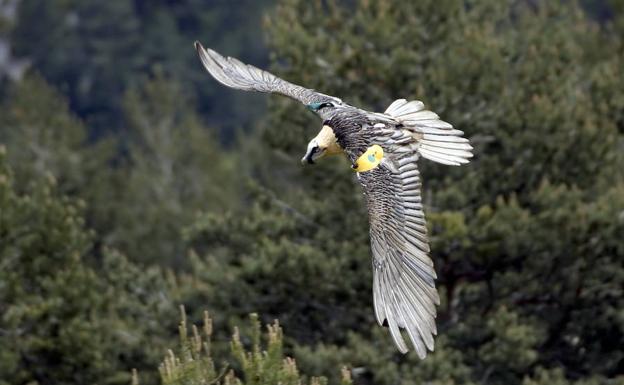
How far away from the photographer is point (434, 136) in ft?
33.2

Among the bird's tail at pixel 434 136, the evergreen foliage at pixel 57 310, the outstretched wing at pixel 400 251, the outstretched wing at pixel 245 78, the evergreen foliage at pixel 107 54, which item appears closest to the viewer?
the outstretched wing at pixel 400 251

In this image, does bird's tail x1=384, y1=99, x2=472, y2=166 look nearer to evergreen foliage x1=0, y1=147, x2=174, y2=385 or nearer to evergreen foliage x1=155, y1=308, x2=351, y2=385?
evergreen foliage x1=155, y1=308, x2=351, y2=385

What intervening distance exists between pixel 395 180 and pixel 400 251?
1.78 feet

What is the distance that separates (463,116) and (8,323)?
496cm

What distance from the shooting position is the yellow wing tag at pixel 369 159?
944 centimetres

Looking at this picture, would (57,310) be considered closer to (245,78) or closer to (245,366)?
(245,78)

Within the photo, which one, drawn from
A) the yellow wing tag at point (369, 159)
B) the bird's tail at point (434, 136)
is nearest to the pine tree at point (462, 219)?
the bird's tail at point (434, 136)

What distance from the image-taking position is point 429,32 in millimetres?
16344

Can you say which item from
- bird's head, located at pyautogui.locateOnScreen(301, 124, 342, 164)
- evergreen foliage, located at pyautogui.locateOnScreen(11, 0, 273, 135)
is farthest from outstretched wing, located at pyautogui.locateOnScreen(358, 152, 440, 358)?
evergreen foliage, located at pyautogui.locateOnScreen(11, 0, 273, 135)

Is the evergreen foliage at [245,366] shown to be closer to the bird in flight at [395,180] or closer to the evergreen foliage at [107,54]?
the bird in flight at [395,180]

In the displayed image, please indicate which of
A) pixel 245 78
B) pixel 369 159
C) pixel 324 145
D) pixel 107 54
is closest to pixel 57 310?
pixel 245 78

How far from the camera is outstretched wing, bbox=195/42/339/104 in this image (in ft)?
35.8

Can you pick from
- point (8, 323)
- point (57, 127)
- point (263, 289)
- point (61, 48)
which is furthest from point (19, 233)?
point (61, 48)

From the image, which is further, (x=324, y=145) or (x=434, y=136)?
(x=434, y=136)
